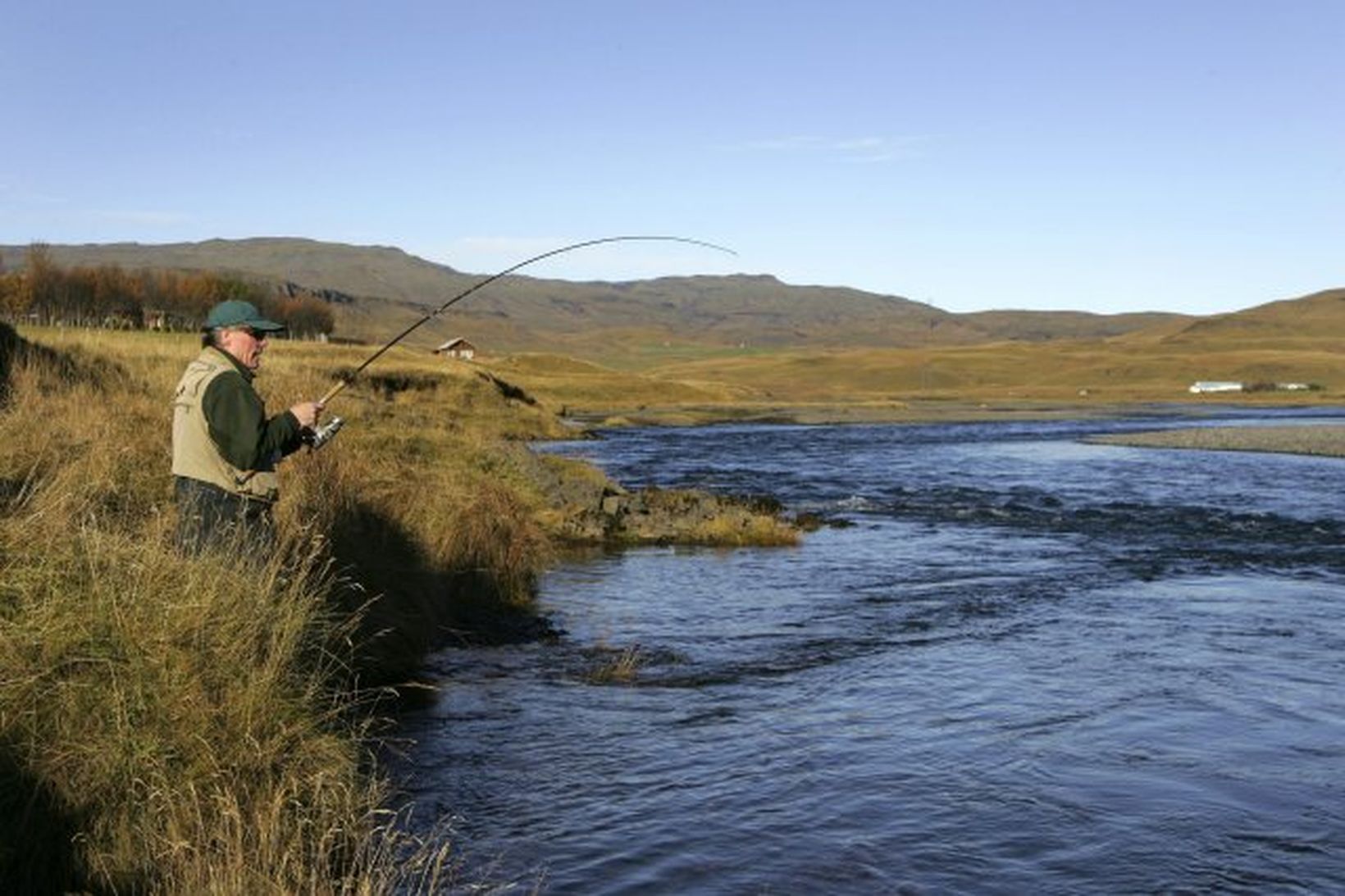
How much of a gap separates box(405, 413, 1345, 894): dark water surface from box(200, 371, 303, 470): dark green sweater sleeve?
2.16m

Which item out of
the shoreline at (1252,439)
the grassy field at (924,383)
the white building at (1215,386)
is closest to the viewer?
the shoreline at (1252,439)

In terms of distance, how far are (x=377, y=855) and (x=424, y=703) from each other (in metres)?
4.36

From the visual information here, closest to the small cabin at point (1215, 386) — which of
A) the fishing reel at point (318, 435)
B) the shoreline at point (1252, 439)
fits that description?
the shoreline at point (1252, 439)

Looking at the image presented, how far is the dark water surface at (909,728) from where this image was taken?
717 centimetres

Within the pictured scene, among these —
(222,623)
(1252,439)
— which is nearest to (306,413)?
(222,623)

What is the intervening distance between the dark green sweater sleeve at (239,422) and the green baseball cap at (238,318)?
298 mm

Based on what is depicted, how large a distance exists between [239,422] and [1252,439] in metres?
55.8

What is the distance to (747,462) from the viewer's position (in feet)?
151

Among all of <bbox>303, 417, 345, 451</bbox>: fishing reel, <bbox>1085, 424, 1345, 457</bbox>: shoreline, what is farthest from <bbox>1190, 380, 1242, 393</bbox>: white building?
<bbox>303, 417, 345, 451</bbox>: fishing reel

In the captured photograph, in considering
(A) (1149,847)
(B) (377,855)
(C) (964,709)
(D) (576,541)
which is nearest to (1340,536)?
(D) (576,541)

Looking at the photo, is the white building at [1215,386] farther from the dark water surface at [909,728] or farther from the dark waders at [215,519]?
the dark waders at [215,519]

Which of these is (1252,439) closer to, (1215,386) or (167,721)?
(167,721)

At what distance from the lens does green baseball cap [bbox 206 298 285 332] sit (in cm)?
731

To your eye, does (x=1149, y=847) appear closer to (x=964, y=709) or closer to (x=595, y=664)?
(x=964, y=709)
